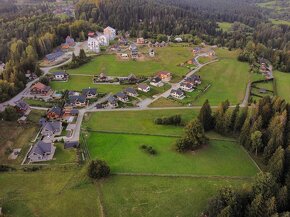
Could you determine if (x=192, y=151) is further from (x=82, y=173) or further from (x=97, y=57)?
(x=97, y=57)

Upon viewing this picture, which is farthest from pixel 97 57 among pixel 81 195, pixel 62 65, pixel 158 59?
pixel 81 195

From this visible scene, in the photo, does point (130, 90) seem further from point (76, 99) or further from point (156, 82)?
point (76, 99)

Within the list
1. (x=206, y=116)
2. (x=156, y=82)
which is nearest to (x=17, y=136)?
(x=206, y=116)

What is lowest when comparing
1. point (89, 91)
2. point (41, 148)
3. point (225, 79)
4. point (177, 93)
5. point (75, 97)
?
point (225, 79)

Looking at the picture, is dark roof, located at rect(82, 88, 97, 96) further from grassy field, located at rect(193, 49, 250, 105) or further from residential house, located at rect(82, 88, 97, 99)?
grassy field, located at rect(193, 49, 250, 105)

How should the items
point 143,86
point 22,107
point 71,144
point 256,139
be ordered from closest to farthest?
point 71,144 → point 256,139 → point 22,107 → point 143,86

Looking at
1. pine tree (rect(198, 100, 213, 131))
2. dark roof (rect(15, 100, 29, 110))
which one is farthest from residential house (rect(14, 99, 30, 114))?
pine tree (rect(198, 100, 213, 131))
